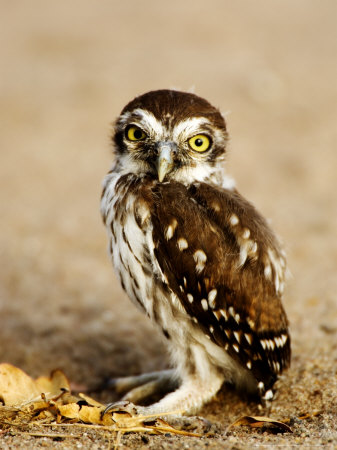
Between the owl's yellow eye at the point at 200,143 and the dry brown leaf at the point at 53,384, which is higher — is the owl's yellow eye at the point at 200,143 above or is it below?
above

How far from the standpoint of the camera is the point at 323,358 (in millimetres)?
3939

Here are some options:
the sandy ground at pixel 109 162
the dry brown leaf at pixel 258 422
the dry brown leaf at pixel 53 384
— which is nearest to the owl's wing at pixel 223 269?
the dry brown leaf at pixel 258 422

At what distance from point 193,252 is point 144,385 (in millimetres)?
1151

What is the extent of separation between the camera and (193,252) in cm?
313

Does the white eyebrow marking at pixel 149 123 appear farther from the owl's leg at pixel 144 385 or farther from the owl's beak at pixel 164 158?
the owl's leg at pixel 144 385

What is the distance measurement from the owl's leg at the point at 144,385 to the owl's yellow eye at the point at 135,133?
1.52 metres

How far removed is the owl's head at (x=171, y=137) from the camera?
11.0 feet

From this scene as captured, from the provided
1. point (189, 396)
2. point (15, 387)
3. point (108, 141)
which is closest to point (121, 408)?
point (189, 396)

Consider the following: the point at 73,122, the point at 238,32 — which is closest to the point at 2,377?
the point at 73,122

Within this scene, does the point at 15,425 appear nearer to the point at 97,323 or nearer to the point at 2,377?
the point at 2,377

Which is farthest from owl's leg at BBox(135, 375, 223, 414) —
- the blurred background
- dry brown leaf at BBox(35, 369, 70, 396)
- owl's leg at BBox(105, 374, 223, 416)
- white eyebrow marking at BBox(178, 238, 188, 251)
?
white eyebrow marking at BBox(178, 238, 188, 251)

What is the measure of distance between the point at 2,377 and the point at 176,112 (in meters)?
1.78

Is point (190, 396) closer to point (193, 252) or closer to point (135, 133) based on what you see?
point (193, 252)

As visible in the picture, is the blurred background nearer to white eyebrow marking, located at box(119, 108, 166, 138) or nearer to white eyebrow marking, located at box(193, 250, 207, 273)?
white eyebrow marking, located at box(119, 108, 166, 138)
